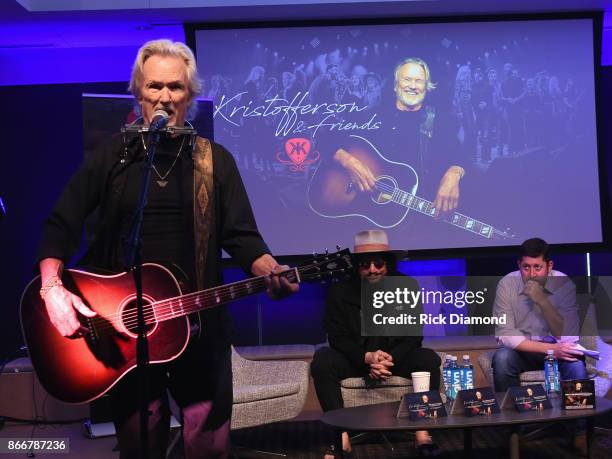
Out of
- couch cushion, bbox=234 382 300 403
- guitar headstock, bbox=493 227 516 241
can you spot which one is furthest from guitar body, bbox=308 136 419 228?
couch cushion, bbox=234 382 300 403

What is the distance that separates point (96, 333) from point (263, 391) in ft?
7.24

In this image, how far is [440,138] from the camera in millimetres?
5965

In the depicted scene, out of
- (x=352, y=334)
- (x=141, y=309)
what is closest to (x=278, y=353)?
(x=352, y=334)

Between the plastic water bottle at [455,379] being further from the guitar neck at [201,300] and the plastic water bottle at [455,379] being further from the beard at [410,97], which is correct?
the beard at [410,97]

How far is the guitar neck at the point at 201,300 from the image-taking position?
2244 mm

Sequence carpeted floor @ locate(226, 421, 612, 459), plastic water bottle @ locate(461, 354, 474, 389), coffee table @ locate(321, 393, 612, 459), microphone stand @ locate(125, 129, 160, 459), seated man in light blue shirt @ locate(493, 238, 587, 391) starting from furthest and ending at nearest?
carpeted floor @ locate(226, 421, 612, 459) < plastic water bottle @ locate(461, 354, 474, 389) < seated man in light blue shirt @ locate(493, 238, 587, 391) < coffee table @ locate(321, 393, 612, 459) < microphone stand @ locate(125, 129, 160, 459)

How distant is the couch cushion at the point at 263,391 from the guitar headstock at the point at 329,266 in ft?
6.66

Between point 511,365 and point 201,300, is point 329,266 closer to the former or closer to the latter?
point 201,300

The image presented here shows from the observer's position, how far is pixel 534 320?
390 cm

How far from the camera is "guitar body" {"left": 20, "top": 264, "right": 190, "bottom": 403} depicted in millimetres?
2246

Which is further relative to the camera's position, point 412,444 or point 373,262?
point 373,262

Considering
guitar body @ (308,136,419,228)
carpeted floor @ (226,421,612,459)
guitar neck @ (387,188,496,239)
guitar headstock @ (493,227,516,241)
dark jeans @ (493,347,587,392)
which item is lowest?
carpeted floor @ (226,421,612,459)

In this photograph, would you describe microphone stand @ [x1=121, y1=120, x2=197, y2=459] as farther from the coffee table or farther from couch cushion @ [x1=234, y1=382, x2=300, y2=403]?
couch cushion @ [x1=234, y1=382, x2=300, y2=403]

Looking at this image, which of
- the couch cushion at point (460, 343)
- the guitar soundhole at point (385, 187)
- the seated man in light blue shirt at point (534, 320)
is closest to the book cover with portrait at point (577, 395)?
the seated man in light blue shirt at point (534, 320)
